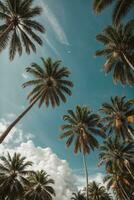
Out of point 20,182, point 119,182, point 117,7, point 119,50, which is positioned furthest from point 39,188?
point 117,7

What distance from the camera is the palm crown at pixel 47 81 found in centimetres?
3095

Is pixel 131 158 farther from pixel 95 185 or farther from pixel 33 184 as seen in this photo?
pixel 33 184

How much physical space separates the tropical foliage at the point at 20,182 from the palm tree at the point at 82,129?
919cm

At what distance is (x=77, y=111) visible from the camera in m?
37.6

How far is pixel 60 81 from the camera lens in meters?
31.6

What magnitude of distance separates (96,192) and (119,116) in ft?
73.6

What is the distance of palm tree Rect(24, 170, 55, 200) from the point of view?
4031cm

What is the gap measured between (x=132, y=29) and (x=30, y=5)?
12.5 metres

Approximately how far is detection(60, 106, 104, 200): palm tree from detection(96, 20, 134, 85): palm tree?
9.13 m

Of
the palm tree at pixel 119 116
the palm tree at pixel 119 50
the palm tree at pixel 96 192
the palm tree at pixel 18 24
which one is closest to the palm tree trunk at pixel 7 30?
the palm tree at pixel 18 24

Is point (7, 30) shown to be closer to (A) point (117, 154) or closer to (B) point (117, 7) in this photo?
(B) point (117, 7)

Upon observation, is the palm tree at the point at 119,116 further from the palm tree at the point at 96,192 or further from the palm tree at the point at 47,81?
the palm tree at the point at 96,192

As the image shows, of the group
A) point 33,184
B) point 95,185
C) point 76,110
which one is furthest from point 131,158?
point 33,184

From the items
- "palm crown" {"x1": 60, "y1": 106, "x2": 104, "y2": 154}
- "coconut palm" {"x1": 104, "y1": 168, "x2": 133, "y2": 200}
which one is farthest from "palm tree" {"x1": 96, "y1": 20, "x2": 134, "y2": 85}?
"coconut palm" {"x1": 104, "y1": 168, "x2": 133, "y2": 200}
